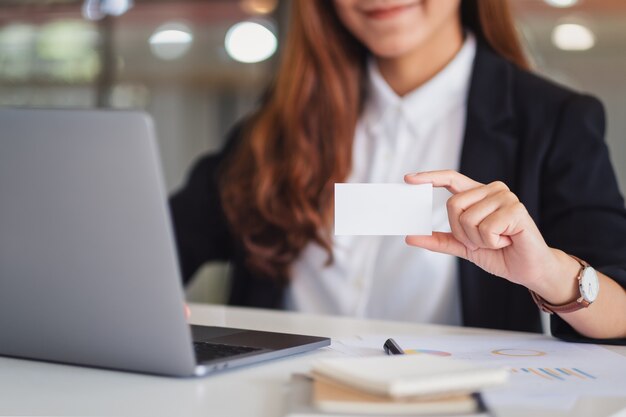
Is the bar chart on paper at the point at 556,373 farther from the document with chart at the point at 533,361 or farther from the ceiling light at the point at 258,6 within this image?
the ceiling light at the point at 258,6

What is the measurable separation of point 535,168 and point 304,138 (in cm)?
57

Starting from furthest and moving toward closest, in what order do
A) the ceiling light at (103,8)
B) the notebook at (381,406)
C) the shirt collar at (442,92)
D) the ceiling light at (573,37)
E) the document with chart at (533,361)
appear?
the ceiling light at (103,8) < the ceiling light at (573,37) < the shirt collar at (442,92) < the document with chart at (533,361) < the notebook at (381,406)

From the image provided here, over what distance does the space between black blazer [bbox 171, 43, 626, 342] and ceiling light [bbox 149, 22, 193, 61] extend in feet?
8.45

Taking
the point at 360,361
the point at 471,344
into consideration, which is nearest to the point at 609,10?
the point at 471,344

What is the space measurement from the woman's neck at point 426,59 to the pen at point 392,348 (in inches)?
39.6

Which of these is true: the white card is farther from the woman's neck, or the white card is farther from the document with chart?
the woman's neck

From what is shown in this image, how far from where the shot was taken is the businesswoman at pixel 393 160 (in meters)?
1.75

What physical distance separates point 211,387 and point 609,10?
2980 mm

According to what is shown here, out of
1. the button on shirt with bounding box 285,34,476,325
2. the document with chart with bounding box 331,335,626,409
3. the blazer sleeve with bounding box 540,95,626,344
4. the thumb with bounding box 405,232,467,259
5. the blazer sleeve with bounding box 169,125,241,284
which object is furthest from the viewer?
the blazer sleeve with bounding box 169,125,241,284

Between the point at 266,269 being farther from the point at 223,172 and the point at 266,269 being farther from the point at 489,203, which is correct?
the point at 489,203

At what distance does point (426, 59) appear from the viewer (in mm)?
2043

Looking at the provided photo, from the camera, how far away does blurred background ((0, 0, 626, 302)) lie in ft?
14.1

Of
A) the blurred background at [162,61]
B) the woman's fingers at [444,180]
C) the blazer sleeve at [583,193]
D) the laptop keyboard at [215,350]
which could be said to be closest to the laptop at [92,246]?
the laptop keyboard at [215,350]

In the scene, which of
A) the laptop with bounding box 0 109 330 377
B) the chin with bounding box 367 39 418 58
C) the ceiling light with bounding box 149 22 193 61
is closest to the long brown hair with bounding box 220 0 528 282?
the chin with bounding box 367 39 418 58
